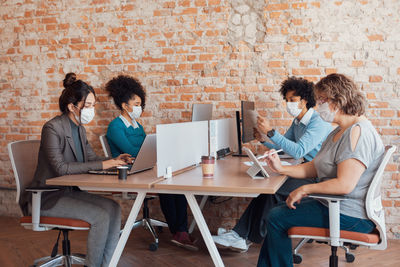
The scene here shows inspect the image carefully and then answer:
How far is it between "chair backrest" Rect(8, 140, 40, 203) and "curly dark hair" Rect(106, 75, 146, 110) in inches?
43.4

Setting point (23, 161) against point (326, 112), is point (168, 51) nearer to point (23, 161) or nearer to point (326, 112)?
point (23, 161)

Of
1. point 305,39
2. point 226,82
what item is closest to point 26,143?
point 226,82

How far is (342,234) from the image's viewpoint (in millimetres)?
2227

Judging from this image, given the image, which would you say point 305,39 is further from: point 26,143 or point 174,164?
point 26,143

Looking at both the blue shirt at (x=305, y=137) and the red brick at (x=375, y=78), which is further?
the red brick at (x=375, y=78)

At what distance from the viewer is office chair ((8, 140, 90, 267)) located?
8.61 feet

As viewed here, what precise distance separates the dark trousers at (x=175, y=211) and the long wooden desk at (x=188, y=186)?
0.97 m

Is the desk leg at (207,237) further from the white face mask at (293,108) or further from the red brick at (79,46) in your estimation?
the red brick at (79,46)

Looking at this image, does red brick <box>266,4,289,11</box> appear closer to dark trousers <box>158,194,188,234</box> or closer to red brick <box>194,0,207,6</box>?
red brick <box>194,0,207,6</box>

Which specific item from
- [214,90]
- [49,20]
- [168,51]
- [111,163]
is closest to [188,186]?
[111,163]

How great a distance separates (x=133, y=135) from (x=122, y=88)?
1.69ft

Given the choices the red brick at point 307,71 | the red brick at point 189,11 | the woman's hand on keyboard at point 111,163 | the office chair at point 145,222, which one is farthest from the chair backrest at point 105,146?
the red brick at point 307,71

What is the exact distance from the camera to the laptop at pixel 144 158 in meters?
2.65

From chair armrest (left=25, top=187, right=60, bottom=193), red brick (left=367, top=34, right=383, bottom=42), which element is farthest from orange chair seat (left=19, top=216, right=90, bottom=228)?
red brick (left=367, top=34, right=383, bottom=42)
